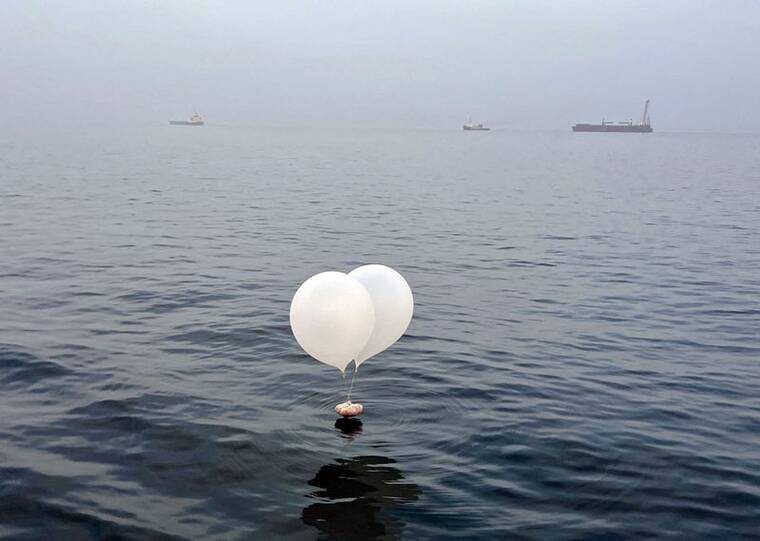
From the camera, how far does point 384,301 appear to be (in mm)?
10414

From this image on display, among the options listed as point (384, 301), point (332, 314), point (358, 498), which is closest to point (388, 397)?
point (384, 301)

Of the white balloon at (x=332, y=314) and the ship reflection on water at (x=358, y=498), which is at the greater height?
the white balloon at (x=332, y=314)

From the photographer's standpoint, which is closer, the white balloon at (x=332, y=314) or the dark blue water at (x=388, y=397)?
the dark blue water at (x=388, y=397)

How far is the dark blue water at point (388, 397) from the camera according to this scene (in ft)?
28.3

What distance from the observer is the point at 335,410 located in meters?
11.6

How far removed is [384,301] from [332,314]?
3.75 feet

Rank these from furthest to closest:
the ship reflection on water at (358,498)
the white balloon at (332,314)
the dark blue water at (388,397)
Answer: the white balloon at (332,314)
the dark blue water at (388,397)
the ship reflection on water at (358,498)

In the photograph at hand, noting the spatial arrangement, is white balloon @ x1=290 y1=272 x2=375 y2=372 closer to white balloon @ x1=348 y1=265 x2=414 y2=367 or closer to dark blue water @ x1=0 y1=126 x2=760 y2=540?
white balloon @ x1=348 y1=265 x2=414 y2=367

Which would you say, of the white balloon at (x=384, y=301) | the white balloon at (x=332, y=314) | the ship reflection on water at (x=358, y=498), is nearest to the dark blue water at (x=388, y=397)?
the ship reflection on water at (x=358, y=498)

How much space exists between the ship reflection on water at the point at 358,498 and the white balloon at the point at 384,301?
1830 mm

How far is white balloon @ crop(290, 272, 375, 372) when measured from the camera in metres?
9.56

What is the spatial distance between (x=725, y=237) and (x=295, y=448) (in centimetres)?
3162

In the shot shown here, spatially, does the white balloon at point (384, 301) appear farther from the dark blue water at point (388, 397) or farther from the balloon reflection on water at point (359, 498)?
the balloon reflection on water at point (359, 498)

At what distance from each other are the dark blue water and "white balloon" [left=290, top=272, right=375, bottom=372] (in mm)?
1625
